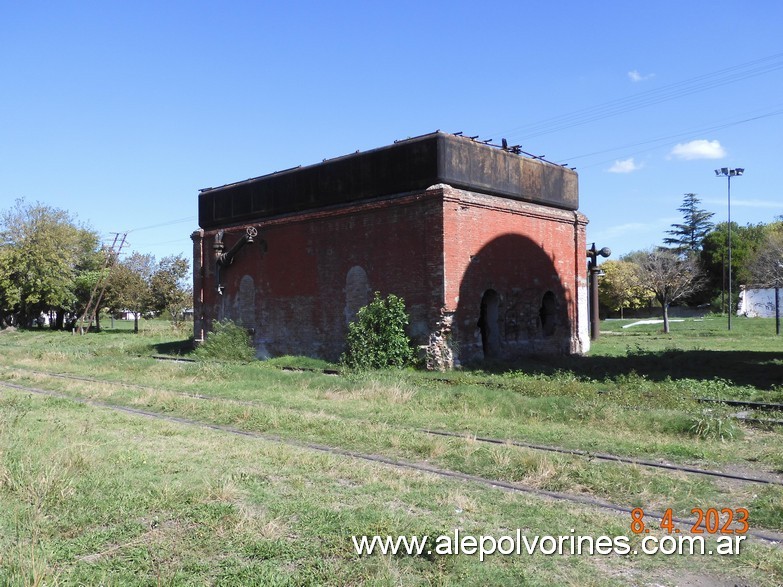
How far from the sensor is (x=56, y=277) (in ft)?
154

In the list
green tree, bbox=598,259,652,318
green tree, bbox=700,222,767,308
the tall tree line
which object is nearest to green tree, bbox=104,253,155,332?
the tall tree line

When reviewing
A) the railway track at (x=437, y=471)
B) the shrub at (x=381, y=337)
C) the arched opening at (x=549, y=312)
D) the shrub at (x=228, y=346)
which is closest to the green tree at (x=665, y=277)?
the arched opening at (x=549, y=312)

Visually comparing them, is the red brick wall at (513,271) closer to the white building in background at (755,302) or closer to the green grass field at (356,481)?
the green grass field at (356,481)

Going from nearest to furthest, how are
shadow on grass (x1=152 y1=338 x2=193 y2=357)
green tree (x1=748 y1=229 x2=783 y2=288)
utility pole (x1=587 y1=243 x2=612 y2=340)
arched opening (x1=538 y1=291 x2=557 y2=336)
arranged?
arched opening (x1=538 y1=291 x2=557 y2=336) < utility pole (x1=587 y1=243 x2=612 y2=340) < shadow on grass (x1=152 y1=338 x2=193 y2=357) < green tree (x1=748 y1=229 x2=783 y2=288)

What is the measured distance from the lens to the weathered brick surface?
1869 cm

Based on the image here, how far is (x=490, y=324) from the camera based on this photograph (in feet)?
67.7

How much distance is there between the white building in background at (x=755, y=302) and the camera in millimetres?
55344

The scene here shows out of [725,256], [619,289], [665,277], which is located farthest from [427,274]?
[725,256]

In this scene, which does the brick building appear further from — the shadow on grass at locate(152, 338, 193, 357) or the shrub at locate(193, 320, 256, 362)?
the shadow on grass at locate(152, 338, 193, 357)

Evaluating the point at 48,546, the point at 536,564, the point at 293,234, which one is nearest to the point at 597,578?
the point at 536,564

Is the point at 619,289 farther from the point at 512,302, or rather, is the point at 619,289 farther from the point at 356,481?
the point at 356,481

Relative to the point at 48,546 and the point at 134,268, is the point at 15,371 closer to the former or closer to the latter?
the point at 48,546

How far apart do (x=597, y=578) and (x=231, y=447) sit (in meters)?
5.44

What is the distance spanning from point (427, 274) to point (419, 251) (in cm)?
79
